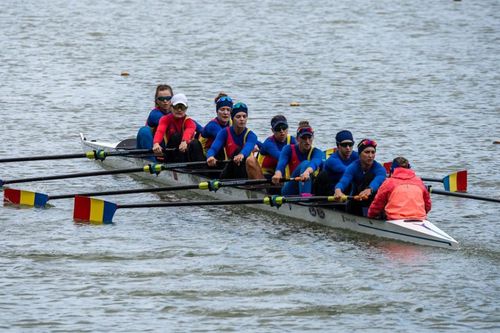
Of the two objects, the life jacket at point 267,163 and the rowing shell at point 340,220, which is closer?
the rowing shell at point 340,220

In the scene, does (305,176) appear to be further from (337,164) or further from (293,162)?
(293,162)

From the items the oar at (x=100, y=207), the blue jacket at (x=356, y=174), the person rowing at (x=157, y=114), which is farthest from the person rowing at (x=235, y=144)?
the blue jacket at (x=356, y=174)

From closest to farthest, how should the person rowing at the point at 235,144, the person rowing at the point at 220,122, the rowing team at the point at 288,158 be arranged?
the rowing team at the point at 288,158
the person rowing at the point at 235,144
the person rowing at the point at 220,122

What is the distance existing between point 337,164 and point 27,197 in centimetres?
490

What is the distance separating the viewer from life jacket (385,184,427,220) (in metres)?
16.2

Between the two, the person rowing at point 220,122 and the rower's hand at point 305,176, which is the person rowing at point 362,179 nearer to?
the rower's hand at point 305,176

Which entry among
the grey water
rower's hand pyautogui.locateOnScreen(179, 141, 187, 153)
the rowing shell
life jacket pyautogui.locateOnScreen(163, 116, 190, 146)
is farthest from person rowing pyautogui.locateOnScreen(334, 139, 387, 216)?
life jacket pyautogui.locateOnScreen(163, 116, 190, 146)

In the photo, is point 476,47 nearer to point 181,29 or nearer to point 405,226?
point 181,29

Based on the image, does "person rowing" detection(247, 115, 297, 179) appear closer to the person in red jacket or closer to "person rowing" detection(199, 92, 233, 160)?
"person rowing" detection(199, 92, 233, 160)

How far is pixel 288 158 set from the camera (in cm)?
1802

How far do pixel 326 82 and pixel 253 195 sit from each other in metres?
13.8

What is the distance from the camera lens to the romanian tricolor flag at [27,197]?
62.1ft

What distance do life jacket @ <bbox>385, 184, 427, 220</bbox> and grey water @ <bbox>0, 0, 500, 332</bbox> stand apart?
42 cm

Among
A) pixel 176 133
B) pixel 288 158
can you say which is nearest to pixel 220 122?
pixel 176 133
